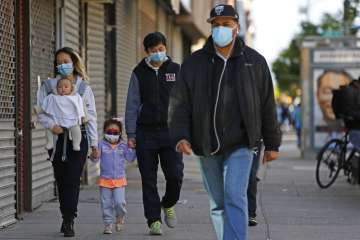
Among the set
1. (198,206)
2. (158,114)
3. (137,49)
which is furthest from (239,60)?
(137,49)

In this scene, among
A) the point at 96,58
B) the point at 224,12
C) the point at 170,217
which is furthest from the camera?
the point at 96,58

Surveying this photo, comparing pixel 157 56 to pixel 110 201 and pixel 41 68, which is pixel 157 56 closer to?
pixel 110 201

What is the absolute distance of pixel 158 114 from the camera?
8688 mm

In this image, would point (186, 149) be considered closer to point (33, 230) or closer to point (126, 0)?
point (33, 230)

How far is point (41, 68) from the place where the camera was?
11.2 meters

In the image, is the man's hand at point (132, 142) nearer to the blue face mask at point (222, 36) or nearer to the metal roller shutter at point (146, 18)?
the blue face mask at point (222, 36)

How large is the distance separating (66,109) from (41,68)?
2.93m

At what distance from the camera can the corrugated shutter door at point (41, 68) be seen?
10734 millimetres

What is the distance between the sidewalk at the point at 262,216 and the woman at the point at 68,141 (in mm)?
389

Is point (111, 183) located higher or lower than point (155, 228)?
higher

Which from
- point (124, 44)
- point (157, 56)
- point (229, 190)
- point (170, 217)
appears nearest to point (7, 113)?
point (157, 56)

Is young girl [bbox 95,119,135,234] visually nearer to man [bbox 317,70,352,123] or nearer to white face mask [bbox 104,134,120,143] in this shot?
white face mask [bbox 104,134,120,143]

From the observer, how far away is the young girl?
29.0 feet

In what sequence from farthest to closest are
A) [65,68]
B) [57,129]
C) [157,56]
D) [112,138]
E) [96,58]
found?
[96,58]
[112,138]
[157,56]
[65,68]
[57,129]
